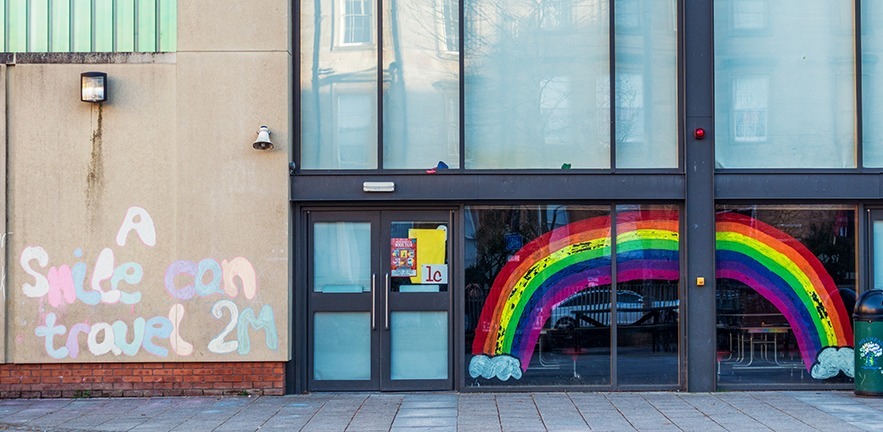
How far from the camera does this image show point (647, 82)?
11422 millimetres

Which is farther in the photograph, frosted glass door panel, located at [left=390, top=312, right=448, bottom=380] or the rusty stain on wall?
frosted glass door panel, located at [left=390, top=312, right=448, bottom=380]

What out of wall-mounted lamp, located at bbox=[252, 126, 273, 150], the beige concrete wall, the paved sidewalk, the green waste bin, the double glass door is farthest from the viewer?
the double glass door

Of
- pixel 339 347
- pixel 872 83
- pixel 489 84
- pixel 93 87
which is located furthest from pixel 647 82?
pixel 93 87

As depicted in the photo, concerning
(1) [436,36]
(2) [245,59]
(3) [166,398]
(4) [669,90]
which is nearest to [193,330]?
(3) [166,398]

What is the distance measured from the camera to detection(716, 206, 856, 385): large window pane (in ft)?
37.4

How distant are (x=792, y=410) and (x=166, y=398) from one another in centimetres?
677

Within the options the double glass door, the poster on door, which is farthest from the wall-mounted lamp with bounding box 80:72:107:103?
the poster on door

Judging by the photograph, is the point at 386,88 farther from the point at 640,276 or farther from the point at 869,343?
the point at 869,343

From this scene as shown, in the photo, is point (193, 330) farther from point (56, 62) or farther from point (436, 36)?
point (436, 36)

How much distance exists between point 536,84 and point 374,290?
119 inches

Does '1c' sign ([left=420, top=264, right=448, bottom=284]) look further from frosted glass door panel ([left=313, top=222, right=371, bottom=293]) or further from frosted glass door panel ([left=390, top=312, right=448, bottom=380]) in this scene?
frosted glass door panel ([left=313, top=222, right=371, bottom=293])

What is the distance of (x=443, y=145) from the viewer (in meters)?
11.4

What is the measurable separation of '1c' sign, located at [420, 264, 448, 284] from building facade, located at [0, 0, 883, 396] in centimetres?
3

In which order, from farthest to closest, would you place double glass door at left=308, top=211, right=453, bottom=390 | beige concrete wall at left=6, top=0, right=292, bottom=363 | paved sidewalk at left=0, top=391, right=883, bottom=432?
1. double glass door at left=308, top=211, right=453, bottom=390
2. beige concrete wall at left=6, top=0, right=292, bottom=363
3. paved sidewalk at left=0, top=391, right=883, bottom=432
